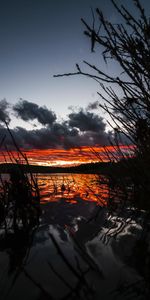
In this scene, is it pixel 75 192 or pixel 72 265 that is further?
pixel 75 192

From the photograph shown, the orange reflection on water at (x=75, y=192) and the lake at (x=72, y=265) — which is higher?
the lake at (x=72, y=265)

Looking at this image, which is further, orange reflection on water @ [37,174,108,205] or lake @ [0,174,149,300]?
orange reflection on water @ [37,174,108,205]

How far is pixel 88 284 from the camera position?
1.53 m

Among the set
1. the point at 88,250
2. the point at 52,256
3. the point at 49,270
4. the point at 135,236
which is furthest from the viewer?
the point at 135,236

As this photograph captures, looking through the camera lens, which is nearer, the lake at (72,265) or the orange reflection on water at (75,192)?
the lake at (72,265)

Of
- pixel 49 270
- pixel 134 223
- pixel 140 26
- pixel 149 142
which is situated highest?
pixel 140 26

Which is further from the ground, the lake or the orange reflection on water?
the lake

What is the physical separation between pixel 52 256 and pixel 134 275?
2.70ft

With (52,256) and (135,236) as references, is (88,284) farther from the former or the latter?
(135,236)

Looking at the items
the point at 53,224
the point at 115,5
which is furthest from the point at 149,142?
the point at 53,224

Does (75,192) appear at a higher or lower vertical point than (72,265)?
lower

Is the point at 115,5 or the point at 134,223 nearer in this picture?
the point at 115,5

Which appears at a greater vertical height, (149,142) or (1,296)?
(149,142)

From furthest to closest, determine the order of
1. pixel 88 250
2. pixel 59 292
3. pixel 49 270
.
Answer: pixel 88 250 < pixel 49 270 < pixel 59 292
